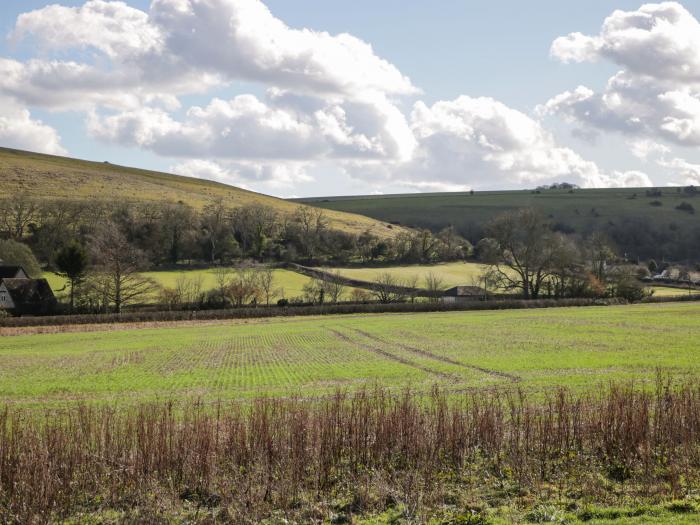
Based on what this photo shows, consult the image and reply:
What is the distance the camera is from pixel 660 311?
74.2m

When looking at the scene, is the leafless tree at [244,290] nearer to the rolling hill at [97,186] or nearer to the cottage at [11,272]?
the cottage at [11,272]

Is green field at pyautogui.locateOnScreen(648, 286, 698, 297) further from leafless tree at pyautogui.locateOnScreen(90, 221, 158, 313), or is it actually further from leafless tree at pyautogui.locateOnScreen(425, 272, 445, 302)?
leafless tree at pyautogui.locateOnScreen(90, 221, 158, 313)

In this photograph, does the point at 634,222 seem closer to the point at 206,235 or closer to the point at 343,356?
the point at 206,235

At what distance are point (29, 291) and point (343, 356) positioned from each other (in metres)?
65.1

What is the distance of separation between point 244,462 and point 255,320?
2568 inches

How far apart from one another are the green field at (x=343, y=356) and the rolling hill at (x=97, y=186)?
300ft

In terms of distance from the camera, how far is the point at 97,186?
16475 centimetres

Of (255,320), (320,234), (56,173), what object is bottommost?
(255,320)

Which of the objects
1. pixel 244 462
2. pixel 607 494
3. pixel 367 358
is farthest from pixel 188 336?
pixel 607 494

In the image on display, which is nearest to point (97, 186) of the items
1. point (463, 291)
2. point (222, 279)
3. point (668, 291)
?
point (222, 279)

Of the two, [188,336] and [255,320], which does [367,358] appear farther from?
[255,320]

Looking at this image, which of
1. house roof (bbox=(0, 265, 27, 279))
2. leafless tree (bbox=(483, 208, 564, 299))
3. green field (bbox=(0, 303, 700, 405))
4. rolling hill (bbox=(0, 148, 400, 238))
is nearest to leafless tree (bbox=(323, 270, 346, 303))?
leafless tree (bbox=(483, 208, 564, 299))

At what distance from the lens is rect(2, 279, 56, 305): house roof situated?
8931 centimetres

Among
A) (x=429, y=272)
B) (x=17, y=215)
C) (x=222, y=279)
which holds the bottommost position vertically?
(x=222, y=279)
